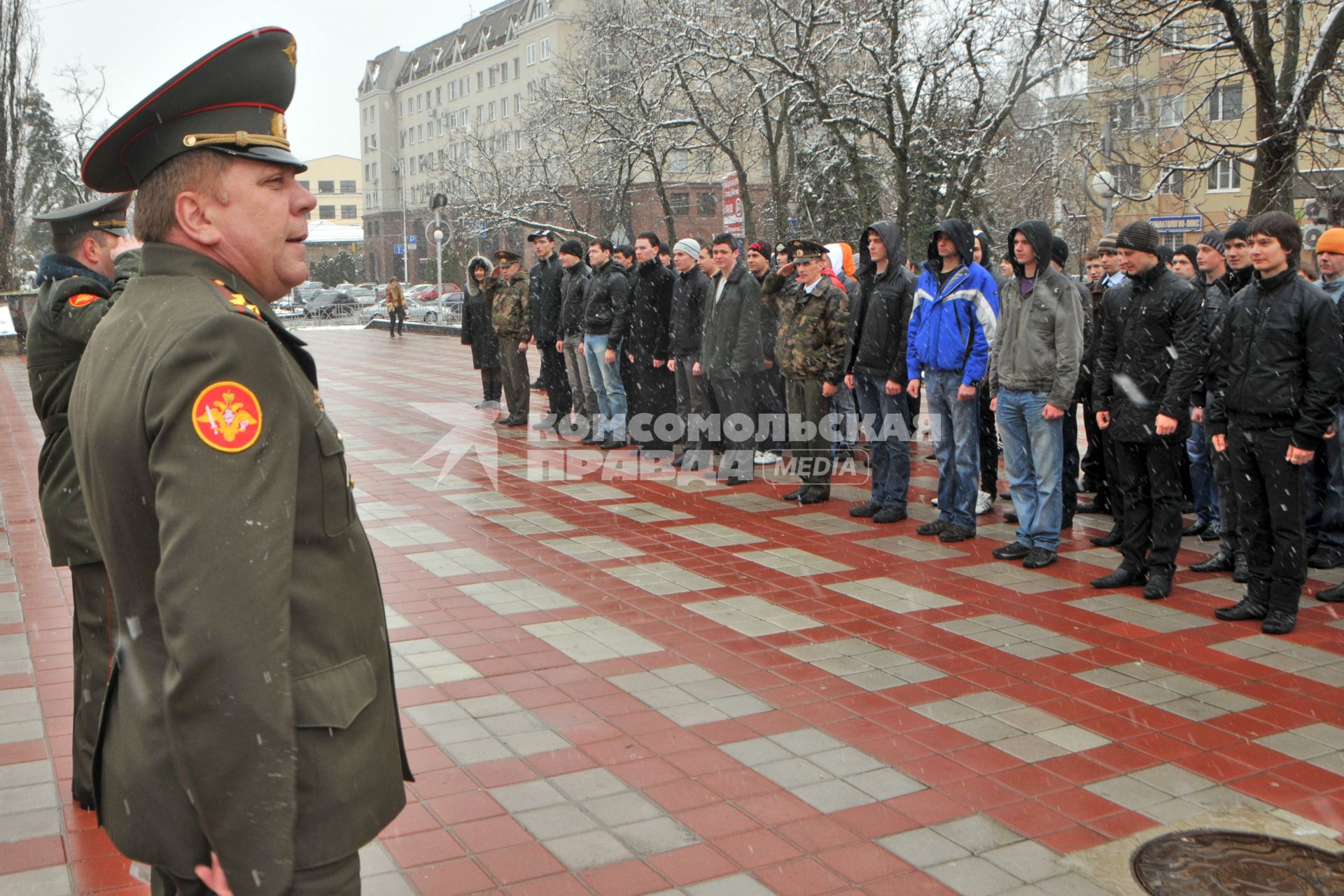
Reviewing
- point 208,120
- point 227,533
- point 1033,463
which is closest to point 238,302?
point 208,120

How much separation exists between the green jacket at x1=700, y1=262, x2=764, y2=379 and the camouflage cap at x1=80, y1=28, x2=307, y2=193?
8.74 metres

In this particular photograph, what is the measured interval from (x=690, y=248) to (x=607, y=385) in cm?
214

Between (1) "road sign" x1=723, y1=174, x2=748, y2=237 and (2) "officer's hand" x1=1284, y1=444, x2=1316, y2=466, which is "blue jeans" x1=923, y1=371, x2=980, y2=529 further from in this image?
(1) "road sign" x1=723, y1=174, x2=748, y2=237

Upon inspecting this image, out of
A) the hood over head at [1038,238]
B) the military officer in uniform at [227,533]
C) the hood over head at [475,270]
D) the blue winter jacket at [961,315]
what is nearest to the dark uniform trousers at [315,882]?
the military officer in uniform at [227,533]

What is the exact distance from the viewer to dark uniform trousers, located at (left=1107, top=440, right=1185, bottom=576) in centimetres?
693

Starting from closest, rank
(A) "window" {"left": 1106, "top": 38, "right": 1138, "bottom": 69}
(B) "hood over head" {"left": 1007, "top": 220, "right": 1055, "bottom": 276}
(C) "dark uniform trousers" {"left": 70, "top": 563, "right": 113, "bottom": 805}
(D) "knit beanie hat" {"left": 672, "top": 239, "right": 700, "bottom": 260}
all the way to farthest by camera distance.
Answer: (C) "dark uniform trousers" {"left": 70, "top": 563, "right": 113, "bottom": 805} → (B) "hood over head" {"left": 1007, "top": 220, "right": 1055, "bottom": 276} → (D) "knit beanie hat" {"left": 672, "top": 239, "right": 700, "bottom": 260} → (A) "window" {"left": 1106, "top": 38, "right": 1138, "bottom": 69}

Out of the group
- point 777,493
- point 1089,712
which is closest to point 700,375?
point 777,493

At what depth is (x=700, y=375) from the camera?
11781mm

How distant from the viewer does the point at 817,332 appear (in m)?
9.52

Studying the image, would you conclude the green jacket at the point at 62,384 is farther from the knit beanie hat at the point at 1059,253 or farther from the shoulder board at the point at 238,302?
the knit beanie hat at the point at 1059,253

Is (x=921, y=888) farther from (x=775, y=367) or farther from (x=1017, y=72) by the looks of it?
(x=1017, y=72)

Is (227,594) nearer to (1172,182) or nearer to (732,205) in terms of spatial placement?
(1172,182)

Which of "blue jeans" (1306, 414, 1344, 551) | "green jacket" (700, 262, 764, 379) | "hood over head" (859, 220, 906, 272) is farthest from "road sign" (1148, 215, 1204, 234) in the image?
"blue jeans" (1306, 414, 1344, 551)

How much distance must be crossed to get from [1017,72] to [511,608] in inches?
583
